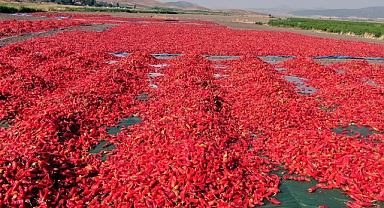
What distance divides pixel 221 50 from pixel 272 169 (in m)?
13.9

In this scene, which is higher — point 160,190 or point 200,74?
point 200,74

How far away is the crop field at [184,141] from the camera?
14.7 ft

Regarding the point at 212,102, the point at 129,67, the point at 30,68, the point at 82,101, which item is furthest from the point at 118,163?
the point at 30,68

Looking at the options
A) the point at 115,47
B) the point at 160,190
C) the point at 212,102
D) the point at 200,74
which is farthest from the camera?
the point at 115,47

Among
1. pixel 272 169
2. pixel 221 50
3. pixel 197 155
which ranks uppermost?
pixel 221 50

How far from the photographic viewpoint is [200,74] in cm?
1141

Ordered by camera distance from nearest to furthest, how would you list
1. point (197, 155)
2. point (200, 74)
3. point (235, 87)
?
point (197, 155) < point (235, 87) < point (200, 74)

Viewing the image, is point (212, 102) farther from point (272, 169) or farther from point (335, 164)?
point (335, 164)

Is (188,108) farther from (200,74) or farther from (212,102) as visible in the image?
(200,74)

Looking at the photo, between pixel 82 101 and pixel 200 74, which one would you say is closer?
pixel 82 101

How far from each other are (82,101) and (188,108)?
10.8ft

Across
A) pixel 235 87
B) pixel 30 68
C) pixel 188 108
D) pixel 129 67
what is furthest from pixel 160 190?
pixel 30 68

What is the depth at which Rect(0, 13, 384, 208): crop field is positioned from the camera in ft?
14.7

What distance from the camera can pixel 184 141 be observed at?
5.48m
